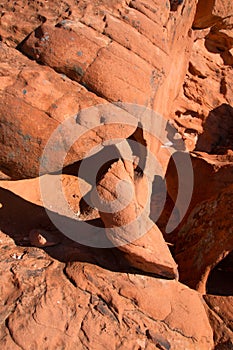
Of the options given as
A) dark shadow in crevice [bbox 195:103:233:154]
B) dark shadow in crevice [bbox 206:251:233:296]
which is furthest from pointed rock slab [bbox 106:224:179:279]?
dark shadow in crevice [bbox 195:103:233:154]

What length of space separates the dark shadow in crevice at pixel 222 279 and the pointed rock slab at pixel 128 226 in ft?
1.90

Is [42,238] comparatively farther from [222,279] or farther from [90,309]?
[222,279]

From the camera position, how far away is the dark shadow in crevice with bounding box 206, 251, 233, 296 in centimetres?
331

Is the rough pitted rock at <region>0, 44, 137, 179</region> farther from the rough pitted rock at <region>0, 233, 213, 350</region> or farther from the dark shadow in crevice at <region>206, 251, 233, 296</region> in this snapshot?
the dark shadow in crevice at <region>206, 251, 233, 296</region>

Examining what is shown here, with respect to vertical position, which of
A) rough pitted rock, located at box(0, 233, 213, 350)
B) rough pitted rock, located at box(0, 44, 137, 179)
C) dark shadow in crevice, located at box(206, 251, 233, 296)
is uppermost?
rough pitted rock, located at box(0, 44, 137, 179)

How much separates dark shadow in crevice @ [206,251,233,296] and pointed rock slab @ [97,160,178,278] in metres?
0.58

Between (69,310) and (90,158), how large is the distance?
→ 1.16 meters

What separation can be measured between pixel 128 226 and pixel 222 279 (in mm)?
1228

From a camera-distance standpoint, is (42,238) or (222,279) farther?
(222,279)

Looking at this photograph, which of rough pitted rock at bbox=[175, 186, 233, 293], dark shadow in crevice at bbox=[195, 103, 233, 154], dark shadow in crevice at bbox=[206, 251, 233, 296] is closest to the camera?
rough pitted rock at bbox=[175, 186, 233, 293]

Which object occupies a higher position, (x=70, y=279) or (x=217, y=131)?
(x=217, y=131)

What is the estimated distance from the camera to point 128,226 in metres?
2.81

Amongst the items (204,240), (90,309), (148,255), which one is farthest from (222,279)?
(90,309)

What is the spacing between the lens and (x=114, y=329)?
103 inches
